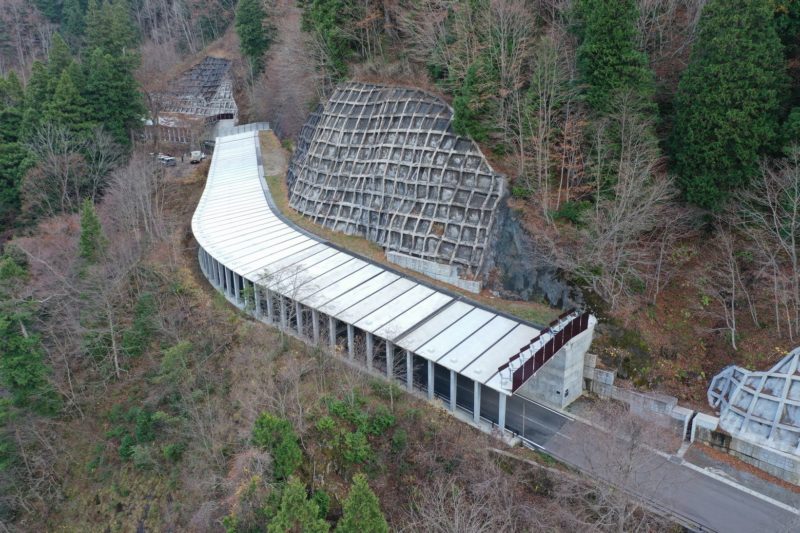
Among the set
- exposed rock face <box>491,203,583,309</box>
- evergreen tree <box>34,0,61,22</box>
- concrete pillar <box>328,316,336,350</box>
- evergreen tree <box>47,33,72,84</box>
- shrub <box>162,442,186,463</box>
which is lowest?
shrub <box>162,442,186,463</box>

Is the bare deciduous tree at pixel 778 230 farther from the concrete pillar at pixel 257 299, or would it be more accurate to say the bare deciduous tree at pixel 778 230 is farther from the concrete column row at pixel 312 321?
the concrete pillar at pixel 257 299

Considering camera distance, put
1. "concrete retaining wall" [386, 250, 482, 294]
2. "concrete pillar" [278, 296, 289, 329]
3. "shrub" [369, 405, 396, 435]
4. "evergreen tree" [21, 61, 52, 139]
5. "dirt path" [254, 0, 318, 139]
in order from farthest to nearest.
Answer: "dirt path" [254, 0, 318, 139] → "evergreen tree" [21, 61, 52, 139] → "concrete retaining wall" [386, 250, 482, 294] → "concrete pillar" [278, 296, 289, 329] → "shrub" [369, 405, 396, 435]

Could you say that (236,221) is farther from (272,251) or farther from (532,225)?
(532,225)

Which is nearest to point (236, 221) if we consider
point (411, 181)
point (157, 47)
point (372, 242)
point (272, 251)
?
point (272, 251)

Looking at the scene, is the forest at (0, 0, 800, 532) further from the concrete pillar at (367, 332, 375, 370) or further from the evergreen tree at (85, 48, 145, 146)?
the evergreen tree at (85, 48, 145, 146)

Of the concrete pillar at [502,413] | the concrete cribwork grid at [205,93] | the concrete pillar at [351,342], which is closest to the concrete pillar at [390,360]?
the concrete pillar at [351,342]

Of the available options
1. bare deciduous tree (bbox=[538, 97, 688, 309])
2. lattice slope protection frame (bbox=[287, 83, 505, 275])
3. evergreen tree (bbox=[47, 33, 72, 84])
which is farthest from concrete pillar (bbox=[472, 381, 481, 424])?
evergreen tree (bbox=[47, 33, 72, 84])
